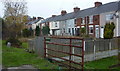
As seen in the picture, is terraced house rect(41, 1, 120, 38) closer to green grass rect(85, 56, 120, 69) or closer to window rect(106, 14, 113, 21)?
window rect(106, 14, 113, 21)

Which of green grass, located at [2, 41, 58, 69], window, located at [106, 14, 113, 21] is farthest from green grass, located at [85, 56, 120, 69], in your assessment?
window, located at [106, 14, 113, 21]

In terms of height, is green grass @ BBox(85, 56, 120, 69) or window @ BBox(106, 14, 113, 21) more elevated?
window @ BBox(106, 14, 113, 21)

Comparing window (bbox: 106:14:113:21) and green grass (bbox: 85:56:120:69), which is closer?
green grass (bbox: 85:56:120:69)

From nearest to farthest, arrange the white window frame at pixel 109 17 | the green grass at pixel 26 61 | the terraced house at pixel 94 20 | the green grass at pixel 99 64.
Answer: the green grass at pixel 26 61 < the green grass at pixel 99 64 < the terraced house at pixel 94 20 < the white window frame at pixel 109 17

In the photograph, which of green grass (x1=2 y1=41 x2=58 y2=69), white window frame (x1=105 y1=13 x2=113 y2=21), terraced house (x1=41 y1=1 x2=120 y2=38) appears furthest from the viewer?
white window frame (x1=105 y1=13 x2=113 y2=21)

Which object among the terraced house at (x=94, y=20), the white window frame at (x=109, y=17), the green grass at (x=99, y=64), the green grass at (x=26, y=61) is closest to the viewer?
the green grass at (x=26, y=61)

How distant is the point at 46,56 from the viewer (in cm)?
933

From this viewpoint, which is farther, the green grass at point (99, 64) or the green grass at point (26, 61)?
the green grass at point (99, 64)

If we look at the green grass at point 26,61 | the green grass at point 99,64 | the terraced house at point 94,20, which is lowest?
the green grass at point 99,64

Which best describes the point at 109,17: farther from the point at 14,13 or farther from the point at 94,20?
the point at 14,13

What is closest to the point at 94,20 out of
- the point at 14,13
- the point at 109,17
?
the point at 109,17

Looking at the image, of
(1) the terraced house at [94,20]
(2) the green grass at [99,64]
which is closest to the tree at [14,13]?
(1) the terraced house at [94,20]

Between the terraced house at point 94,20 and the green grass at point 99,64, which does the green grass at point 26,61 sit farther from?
the terraced house at point 94,20

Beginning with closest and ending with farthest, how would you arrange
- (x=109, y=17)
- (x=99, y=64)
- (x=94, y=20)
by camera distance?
(x=99, y=64) → (x=109, y=17) → (x=94, y=20)
